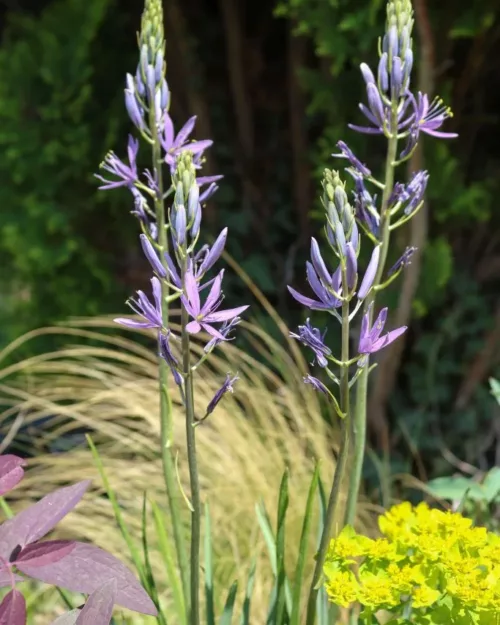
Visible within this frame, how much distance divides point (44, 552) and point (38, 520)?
8 centimetres

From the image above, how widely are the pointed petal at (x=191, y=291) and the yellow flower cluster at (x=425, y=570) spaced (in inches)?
16.7

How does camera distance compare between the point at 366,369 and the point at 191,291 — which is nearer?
the point at 191,291

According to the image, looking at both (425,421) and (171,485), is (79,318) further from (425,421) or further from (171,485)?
Result: (171,485)

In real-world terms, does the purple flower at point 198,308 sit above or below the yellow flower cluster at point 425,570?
above

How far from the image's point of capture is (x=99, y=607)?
0.78 m

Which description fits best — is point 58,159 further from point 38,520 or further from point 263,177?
point 38,520

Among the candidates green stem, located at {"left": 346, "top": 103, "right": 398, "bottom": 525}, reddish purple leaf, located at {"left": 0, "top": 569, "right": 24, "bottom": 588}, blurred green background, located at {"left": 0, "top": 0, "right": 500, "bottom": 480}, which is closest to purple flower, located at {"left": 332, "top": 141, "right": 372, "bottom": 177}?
green stem, located at {"left": 346, "top": 103, "right": 398, "bottom": 525}

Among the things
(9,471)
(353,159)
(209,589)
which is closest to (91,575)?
(9,471)

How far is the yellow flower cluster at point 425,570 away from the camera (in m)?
0.95

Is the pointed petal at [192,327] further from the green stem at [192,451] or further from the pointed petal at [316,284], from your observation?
the pointed petal at [316,284]

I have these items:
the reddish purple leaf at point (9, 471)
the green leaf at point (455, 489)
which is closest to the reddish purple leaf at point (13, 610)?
the reddish purple leaf at point (9, 471)

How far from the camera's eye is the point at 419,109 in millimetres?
1005

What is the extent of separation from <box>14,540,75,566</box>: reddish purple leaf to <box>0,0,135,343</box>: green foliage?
1896mm

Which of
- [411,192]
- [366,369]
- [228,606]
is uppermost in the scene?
[411,192]
